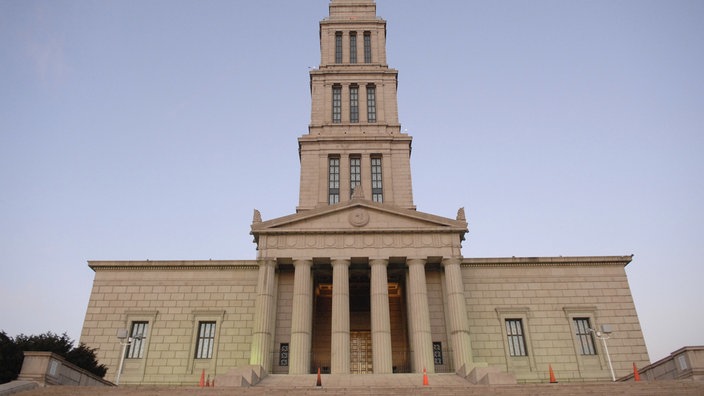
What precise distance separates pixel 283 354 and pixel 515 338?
13707mm

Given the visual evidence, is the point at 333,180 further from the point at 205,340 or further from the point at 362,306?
the point at 205,340

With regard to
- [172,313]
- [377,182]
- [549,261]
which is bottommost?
[172,313]

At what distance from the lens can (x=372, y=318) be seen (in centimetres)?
2903

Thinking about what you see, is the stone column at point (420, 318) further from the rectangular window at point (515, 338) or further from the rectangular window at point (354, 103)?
the rectangular window at point (354, 103)

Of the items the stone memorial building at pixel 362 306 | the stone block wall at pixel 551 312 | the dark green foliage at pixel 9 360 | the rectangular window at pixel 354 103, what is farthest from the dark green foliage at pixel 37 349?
the rectangular window at pixel 354 103

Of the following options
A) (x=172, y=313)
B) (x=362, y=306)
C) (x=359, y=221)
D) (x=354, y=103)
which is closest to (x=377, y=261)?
(x=359, y=221)

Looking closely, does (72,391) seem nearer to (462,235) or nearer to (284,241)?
(284,241)

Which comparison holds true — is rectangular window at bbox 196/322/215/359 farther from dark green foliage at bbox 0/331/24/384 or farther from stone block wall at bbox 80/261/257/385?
dark green foliage at bbox 0/331/24/384

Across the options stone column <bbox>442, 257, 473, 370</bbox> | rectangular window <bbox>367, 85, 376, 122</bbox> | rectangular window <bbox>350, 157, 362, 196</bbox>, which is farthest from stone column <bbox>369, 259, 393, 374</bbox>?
rectangular window <bbox>367, 85, 376, 122</bbox>

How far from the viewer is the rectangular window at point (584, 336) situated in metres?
30.7

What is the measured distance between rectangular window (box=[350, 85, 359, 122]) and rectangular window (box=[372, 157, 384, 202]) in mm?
4522

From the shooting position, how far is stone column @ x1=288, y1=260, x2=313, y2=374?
27.4 m

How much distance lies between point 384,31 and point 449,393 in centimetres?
3667

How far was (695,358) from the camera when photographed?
20.2 meters
